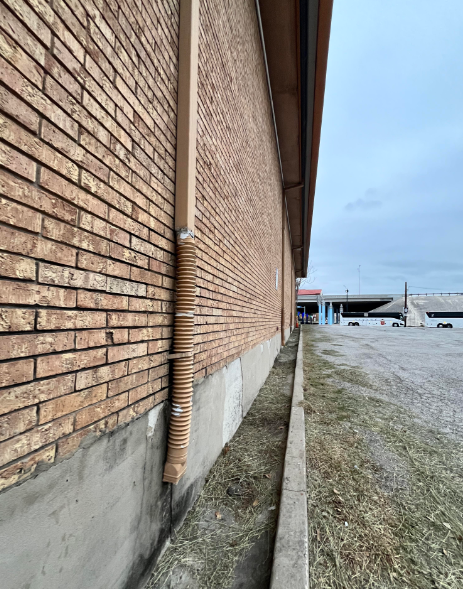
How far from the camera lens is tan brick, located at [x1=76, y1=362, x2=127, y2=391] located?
1313mm

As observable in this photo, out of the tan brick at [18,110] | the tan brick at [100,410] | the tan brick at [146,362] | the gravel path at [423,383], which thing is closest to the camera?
the tan brick at [18,110]

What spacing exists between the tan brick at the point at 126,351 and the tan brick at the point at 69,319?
0.15 meters

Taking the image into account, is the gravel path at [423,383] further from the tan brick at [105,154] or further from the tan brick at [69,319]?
the tan brick at [105,154]

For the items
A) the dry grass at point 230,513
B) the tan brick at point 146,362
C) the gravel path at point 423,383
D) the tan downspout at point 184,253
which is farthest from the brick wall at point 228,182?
the gravel path at point 423,383

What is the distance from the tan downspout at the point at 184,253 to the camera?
203cm

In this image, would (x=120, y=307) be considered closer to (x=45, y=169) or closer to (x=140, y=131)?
A: (x=45, y=169)

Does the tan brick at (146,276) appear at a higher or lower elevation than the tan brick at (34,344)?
higher

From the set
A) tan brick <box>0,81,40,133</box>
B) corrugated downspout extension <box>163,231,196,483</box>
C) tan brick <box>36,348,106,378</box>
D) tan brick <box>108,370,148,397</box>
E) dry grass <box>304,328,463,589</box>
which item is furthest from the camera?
corrugated downspout extension <box>163,231,196,483</box>

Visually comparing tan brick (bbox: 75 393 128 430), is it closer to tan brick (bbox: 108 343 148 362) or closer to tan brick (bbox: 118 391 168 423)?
tan brick (bbox: 118 391 168 423)

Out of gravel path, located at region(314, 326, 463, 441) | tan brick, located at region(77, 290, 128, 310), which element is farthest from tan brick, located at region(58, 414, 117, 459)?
gravel path, located at region(314, 326, 463, 441)

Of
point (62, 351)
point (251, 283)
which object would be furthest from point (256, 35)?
point (62, 351)

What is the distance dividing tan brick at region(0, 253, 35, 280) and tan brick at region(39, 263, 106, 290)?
0.04 metres

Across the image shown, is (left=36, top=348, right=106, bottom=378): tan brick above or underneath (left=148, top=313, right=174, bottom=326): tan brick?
underneath

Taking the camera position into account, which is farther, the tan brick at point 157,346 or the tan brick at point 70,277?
the tan brick at point 157,346
